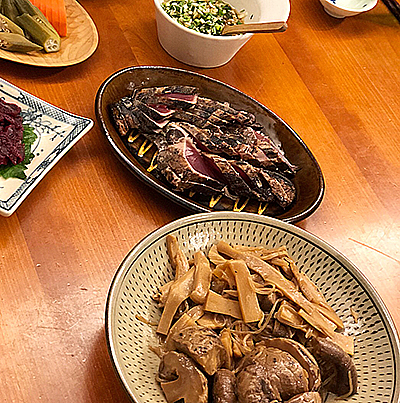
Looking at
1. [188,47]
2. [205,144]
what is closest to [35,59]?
[188,47]

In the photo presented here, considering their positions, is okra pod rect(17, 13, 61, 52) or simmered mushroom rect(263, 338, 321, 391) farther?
okra pod rect(17, 13, 61, 52)

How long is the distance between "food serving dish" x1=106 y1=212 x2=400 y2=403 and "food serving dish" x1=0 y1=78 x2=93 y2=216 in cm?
43

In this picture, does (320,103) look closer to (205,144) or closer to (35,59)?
(205,144)

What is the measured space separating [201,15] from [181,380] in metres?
1.57

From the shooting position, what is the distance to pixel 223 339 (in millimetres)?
1246

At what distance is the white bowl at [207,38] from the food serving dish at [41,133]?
60cm

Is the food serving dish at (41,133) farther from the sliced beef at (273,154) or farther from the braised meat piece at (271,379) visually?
the braised meat piece at (271,379)

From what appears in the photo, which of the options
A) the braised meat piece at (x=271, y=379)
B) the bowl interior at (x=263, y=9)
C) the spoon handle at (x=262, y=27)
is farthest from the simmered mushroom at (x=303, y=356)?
the bowl interior at (x=263, y=9)

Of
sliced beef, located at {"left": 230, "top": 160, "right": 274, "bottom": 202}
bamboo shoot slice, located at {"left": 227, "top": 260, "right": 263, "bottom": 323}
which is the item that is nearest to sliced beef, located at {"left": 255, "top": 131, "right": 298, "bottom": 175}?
sliced beef, located at {"left": 230, "top": 160, "right": 274, "bottom": 202}

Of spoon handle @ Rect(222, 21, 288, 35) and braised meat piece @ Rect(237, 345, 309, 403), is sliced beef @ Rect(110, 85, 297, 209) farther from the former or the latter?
braised meat piece @ Rect(237, 345, 309, 403)

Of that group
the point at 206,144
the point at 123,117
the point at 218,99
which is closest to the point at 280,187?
the point at 206,144

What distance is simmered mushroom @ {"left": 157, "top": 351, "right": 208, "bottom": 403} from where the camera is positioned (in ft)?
3.67

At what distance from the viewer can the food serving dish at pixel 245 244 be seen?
3.93ft

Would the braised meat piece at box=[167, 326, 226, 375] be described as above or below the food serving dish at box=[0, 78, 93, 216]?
above
